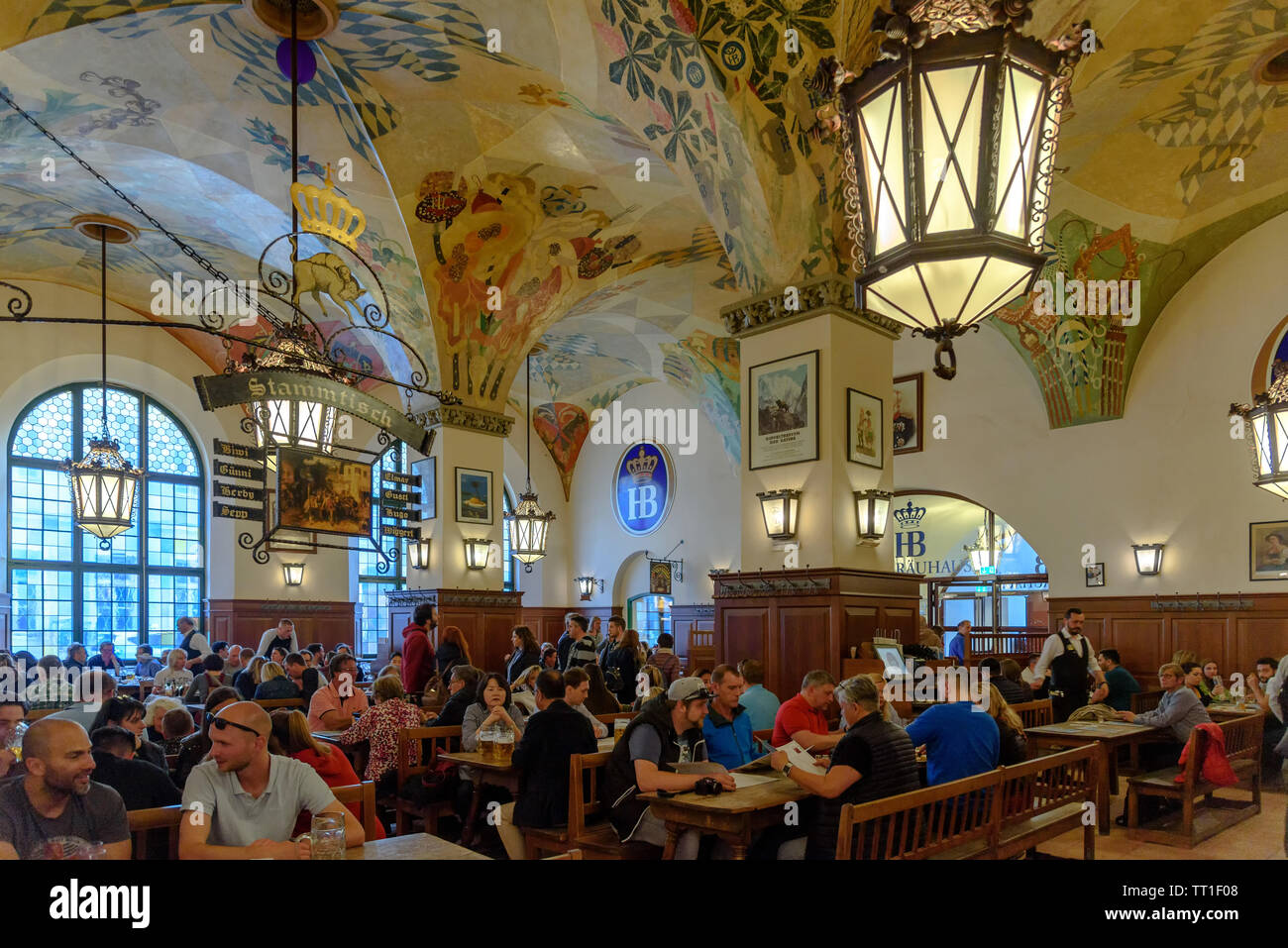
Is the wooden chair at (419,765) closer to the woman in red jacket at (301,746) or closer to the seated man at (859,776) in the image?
the woman in red jacket at (301,746)

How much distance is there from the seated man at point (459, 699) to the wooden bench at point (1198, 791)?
4.82 m

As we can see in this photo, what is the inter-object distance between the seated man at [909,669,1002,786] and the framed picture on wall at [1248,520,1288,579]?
31.3 feet

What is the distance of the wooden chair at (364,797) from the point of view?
12.1ft

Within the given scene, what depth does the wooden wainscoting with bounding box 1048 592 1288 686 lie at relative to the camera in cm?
1198

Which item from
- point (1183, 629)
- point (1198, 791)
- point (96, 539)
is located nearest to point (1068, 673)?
point (1198, 791)

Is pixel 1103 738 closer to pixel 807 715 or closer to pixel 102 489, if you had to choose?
pixel 807 715

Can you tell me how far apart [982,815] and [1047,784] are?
67cm

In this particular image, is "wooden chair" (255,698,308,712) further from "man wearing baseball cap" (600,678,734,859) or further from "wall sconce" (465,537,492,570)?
"wall sconce" (465,537,492,570)

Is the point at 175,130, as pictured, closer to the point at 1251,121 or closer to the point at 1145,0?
the point at 1145,0

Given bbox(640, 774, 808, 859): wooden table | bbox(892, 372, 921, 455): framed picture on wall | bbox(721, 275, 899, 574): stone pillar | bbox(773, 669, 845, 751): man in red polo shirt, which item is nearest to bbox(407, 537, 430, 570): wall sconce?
bbox(721, 275, 899, 574): stone pillar

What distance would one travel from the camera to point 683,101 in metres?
8.23

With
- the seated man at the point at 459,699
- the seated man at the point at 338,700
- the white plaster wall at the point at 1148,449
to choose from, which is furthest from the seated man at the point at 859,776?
the white plaster wall at the point at 1148,449

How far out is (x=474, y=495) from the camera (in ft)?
41.8
